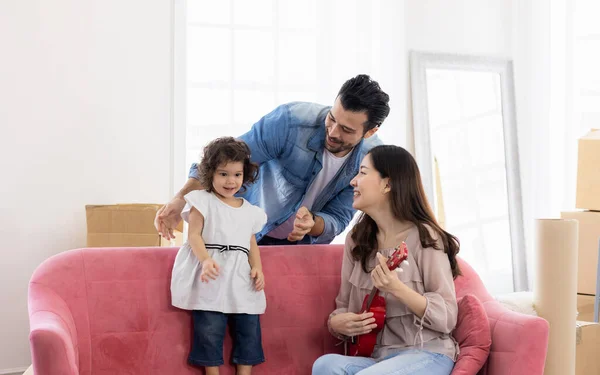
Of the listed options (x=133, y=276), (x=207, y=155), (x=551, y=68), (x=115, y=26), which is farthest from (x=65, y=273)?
(x=551, y=68)

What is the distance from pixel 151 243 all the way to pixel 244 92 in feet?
4.51

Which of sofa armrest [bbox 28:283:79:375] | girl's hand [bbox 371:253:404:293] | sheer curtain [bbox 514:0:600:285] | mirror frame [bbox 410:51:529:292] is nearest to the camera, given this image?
sofa armrest [bbox 28:283:79:375]

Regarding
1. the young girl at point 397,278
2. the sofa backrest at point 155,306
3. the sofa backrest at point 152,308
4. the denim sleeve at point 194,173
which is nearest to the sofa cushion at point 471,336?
the young girl at point 397,278

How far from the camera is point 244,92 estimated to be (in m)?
4.33

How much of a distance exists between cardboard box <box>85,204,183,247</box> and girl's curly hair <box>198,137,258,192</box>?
1104 millimetres

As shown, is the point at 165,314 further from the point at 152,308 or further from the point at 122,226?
the point at 122,226

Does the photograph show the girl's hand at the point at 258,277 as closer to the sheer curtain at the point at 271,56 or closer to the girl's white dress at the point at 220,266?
the girl's white dress at the point at 220,266

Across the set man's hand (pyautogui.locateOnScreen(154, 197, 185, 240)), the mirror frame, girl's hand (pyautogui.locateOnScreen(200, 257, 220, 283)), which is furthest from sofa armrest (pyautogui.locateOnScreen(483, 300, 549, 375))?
the mirror frame

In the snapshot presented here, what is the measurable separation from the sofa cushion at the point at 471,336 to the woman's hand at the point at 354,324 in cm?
29

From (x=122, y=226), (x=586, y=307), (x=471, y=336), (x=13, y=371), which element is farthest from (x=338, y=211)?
(x=13, y=371)

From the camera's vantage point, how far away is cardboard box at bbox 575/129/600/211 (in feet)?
11.7

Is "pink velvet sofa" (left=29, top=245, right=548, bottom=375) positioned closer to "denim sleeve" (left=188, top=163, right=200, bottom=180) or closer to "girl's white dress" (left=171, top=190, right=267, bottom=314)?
"girl's white dress" (left=171, top=190, right=267, bottom=314)

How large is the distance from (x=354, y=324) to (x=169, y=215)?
2.44 ft

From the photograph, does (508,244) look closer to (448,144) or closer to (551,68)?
(448,144)
